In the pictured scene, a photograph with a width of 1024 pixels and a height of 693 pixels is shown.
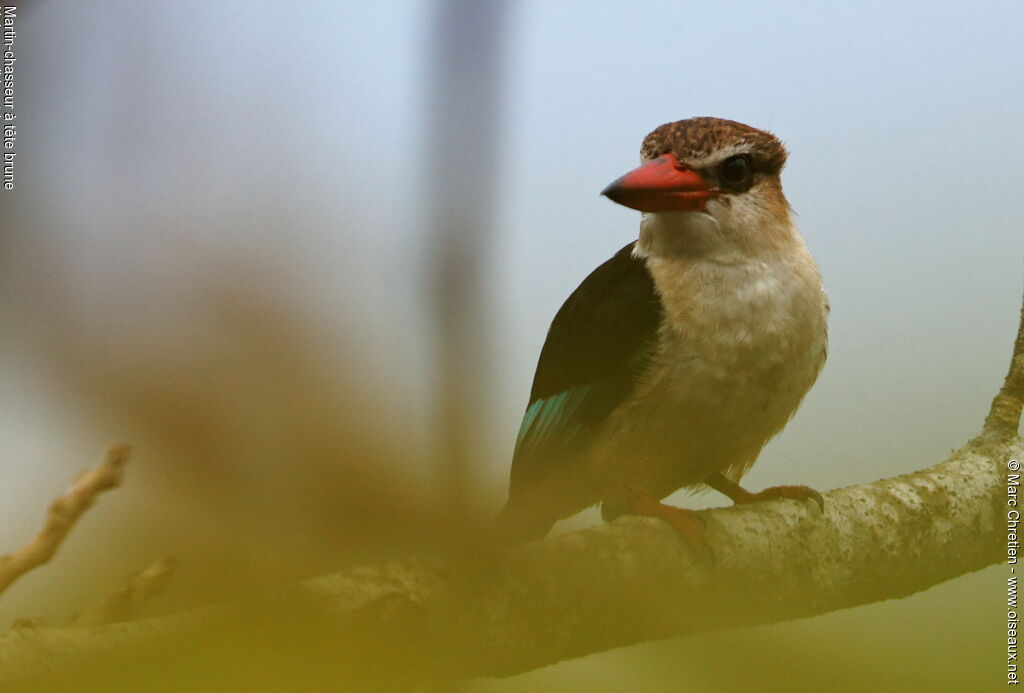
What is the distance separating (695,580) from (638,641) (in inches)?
7.3

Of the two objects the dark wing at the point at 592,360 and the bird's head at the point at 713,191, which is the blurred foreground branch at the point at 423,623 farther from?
the bird's head at the point at 713,191

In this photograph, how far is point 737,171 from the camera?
184cm

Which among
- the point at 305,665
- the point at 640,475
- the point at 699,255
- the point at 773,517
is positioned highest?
the point at 305,665

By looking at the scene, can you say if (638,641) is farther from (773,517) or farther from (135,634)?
(773,517)

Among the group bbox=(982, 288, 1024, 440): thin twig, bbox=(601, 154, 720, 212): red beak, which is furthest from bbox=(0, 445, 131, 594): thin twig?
bbox=(982, 288, 1024, 440): thin twig

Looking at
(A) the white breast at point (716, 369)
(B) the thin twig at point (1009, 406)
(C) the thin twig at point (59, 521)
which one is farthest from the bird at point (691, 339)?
(C) the thin twig at point (59, 521)

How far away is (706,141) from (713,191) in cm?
10

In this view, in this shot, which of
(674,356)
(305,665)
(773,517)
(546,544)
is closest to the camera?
(305,665)

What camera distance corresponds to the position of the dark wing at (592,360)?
5.71ft

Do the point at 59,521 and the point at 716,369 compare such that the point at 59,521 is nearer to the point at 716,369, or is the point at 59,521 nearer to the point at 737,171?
the point at 716,369

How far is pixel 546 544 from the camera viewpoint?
1.56ft

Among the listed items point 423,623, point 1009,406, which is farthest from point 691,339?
point 423,623

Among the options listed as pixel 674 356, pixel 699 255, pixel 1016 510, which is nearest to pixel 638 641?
pixel 1016 510

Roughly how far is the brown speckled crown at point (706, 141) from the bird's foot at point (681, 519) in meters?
0.62
